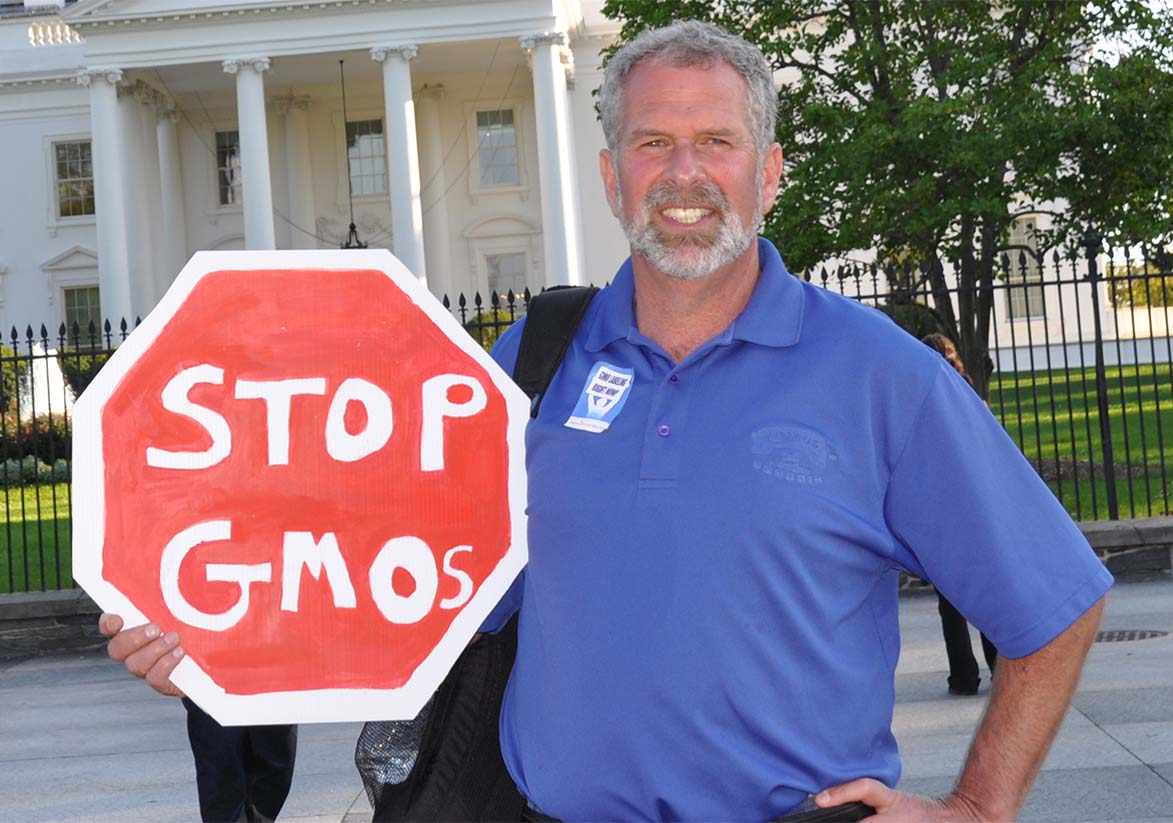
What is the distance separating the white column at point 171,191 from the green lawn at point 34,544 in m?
23.4

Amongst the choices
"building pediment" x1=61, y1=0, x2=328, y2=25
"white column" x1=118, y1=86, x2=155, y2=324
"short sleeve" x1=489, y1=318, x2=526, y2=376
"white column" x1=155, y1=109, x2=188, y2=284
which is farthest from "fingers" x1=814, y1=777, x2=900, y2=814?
"white column" x1=155, y1=109, x2=188, y2=284

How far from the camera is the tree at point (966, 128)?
49.9 feet

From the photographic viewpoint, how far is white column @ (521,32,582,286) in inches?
1558

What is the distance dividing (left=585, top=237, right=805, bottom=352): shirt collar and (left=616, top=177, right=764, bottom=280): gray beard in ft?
0.23

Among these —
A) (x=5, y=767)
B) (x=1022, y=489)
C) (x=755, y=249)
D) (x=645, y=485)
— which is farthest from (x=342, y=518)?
(x=5, y=767)

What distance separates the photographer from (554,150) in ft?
130

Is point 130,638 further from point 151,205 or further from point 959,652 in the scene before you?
point 151,205

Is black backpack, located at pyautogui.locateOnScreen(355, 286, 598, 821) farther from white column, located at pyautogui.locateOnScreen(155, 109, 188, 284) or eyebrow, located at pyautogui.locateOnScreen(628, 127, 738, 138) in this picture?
white column, located at pyautogui.locateOnScreen(155, 109, 188, 284)

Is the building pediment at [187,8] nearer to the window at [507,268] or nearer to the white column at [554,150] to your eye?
the white column at [554,150]

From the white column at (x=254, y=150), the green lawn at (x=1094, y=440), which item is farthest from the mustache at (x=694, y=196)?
the white column at (x=254, y=150)

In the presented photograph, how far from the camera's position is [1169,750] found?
22.2 feet

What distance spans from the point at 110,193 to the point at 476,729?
3994 cm

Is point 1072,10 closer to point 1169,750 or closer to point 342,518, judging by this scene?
point 1169,750

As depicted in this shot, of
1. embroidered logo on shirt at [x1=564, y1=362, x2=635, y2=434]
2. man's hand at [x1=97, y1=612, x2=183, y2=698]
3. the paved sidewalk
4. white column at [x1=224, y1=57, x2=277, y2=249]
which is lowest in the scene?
the paved sidewalk
